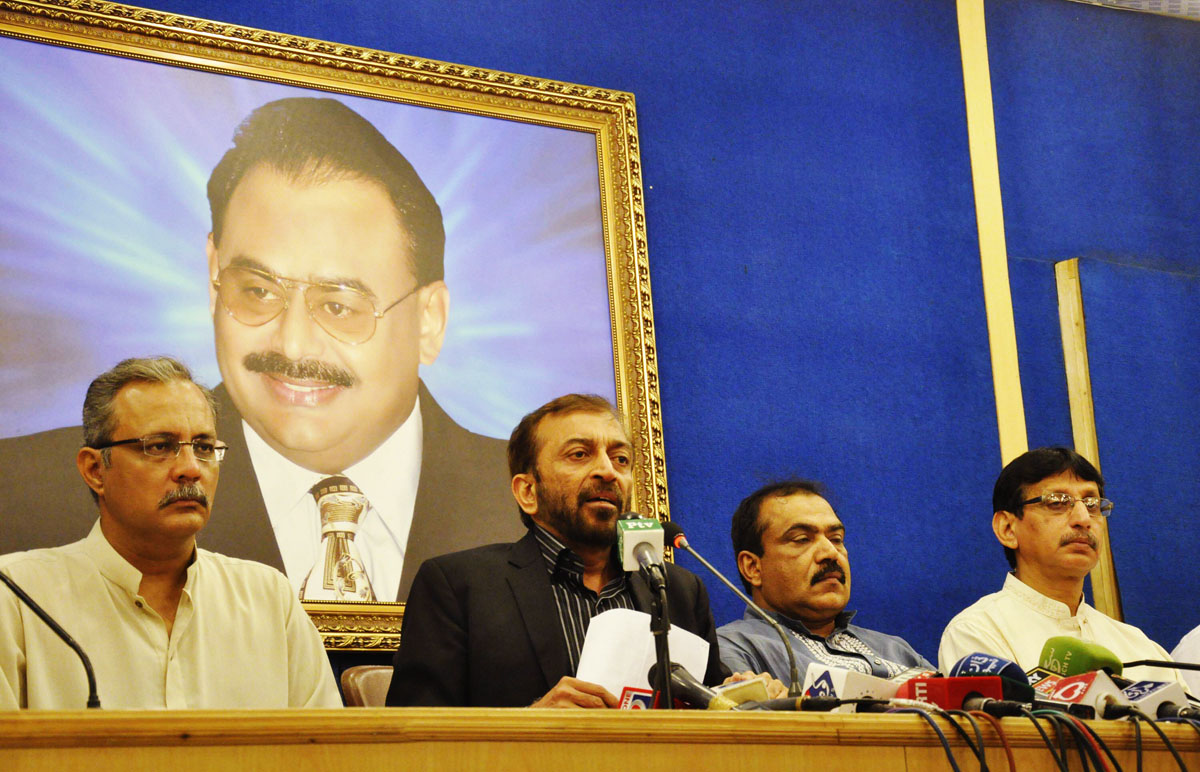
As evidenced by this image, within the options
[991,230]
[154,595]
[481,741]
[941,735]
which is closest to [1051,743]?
[941,735]

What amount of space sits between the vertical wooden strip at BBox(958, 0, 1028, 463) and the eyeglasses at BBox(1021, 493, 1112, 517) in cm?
64

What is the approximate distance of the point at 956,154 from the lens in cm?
404

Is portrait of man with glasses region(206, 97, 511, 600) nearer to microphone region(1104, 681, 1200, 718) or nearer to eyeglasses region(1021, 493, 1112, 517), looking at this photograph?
eyeglasses region(1021, 493, 1112, 517)

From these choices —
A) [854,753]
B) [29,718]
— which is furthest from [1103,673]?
[29,718]

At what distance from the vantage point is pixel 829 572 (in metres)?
3.01

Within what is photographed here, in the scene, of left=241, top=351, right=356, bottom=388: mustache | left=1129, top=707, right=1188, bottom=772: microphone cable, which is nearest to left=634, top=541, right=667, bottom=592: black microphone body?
left=1129, top=707, right=1188, bottom=772: microphone cable

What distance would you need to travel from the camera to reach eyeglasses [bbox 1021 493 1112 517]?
3.16 m

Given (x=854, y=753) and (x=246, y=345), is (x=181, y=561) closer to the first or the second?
(x=246, y=345)

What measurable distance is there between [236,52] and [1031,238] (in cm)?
243

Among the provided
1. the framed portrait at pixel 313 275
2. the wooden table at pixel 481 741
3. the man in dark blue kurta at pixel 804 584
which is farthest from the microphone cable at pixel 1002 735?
the framed portrait at pixel 313 275

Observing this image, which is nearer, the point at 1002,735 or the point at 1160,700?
the point at 1002,735

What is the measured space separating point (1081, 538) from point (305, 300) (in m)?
1.93

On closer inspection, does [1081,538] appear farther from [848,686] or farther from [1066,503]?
[848,686]

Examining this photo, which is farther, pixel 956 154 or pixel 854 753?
pixel 956 154
